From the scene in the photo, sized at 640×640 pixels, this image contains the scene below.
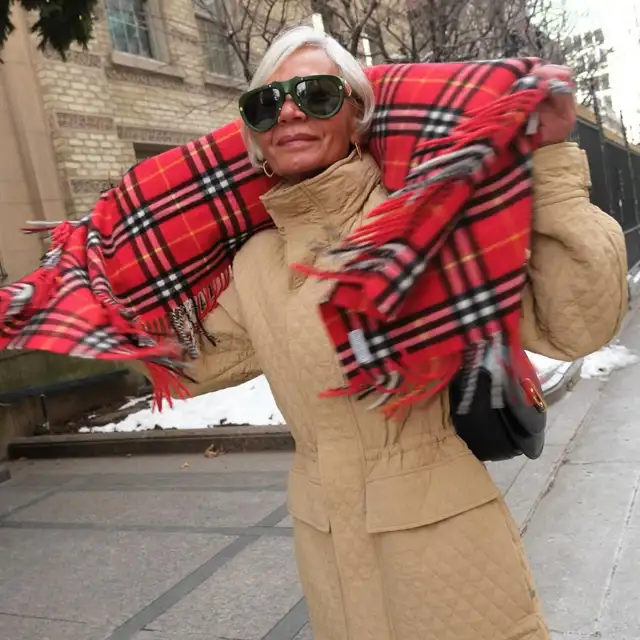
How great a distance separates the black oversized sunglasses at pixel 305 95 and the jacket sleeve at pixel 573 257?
1.48 ft

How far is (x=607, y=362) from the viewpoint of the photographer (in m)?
6.95

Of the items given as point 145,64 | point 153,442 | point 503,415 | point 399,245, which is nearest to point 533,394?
point 503,415

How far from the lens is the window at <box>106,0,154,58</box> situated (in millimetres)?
9828

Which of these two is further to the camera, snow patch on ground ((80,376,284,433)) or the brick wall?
the brick wall

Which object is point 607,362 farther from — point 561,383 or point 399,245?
point 399,245

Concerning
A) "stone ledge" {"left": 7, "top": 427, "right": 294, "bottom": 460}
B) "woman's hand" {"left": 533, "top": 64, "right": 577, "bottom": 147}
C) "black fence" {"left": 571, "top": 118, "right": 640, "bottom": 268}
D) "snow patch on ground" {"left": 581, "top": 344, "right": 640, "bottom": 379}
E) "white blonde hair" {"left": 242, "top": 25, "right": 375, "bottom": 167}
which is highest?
"white blonde hair" {"left": 242, "top": 25, "right": 375, "bottom": 167}

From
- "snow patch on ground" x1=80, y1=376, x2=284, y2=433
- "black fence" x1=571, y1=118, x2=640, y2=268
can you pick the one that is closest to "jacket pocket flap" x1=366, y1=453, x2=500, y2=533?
"snow patch on ground" x1=80, y1=376, x2=284, y2=433

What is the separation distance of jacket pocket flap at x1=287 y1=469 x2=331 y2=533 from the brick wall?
765 centimetres

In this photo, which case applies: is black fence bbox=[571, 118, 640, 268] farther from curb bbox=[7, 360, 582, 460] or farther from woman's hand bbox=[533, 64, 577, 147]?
woman's hand bbox=[533, 64, 577, 147]

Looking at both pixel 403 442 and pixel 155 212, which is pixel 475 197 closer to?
pixel 403 442

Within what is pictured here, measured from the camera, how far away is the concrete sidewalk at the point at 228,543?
3.21m

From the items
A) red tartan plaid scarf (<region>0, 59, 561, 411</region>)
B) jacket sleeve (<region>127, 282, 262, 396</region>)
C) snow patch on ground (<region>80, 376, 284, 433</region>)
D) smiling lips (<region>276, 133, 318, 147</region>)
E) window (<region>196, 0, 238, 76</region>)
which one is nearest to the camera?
red tartan plaid scarf (<region>0, 59, 561, 411</region>)

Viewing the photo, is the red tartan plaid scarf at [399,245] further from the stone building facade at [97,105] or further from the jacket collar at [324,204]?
the stone building facade at [97,105]

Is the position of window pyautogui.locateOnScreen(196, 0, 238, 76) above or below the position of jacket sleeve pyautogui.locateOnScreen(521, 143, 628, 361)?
above
